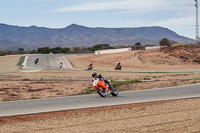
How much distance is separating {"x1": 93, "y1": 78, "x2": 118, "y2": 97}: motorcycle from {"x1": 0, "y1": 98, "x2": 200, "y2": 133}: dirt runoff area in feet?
10.8

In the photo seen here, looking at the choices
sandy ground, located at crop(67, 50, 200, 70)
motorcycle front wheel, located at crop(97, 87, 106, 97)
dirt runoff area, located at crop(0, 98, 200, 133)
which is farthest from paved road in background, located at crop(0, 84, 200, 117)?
sandy ground, located at crop(67, 50, 200, 70)

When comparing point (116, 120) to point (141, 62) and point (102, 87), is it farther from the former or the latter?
point (141, 62)

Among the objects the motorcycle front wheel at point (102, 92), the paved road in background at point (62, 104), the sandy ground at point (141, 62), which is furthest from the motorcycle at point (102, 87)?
the sandy ground at point (141, 62)

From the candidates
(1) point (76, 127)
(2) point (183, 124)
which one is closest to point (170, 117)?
(2) point (183, 124)

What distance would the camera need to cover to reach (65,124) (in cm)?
1092

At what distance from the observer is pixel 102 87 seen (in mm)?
17453

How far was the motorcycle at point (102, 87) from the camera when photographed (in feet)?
56.4

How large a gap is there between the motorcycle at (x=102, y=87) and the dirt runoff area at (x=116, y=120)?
3295 millimetres

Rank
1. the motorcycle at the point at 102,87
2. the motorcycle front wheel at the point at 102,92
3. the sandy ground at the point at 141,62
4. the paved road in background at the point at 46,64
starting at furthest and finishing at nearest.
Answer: the sandy ground at the point at 141,62, the paved road in background at the point at 46,64, the motorcycle front wheel at the point at 102,92, the motorcycle at the point at 102,87

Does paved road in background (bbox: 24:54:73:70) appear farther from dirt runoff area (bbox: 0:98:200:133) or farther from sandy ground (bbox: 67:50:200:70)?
dirt runoff area (bbox: 0:98:200:133)

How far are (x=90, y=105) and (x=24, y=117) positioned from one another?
11.2 ft

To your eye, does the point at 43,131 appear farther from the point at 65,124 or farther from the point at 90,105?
the point at 90,105

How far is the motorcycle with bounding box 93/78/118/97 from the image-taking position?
1719 cm

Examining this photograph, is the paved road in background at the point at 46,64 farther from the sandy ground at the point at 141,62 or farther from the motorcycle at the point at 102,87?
the motorcycle at the point at 102,87
